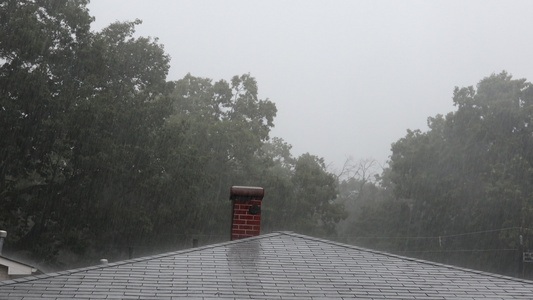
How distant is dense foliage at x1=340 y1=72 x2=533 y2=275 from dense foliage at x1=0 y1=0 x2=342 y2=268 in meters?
11.7

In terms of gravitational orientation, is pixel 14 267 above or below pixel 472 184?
below

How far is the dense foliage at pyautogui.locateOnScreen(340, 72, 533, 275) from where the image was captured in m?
43.8

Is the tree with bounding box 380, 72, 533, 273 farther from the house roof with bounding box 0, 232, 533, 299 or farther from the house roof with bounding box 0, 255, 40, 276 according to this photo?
the house roof with bounding box 0, 232, 533, 299

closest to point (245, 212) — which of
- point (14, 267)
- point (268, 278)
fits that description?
point (268, 278)

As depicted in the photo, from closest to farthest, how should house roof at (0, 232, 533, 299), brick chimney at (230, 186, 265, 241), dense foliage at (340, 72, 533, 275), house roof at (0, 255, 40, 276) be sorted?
house roof at (0, 232, 533, 299) → brick chimney at (230, 186, 265, 241) → house roof at (0, 255, 40, 276) → dense foliage at (340, 72, 533, 275)

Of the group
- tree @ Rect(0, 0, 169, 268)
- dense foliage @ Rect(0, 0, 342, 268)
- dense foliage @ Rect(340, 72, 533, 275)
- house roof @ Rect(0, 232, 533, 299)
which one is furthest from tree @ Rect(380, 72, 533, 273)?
house roof @ Rect(0, 232, 533, 299)

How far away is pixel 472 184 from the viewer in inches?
1879

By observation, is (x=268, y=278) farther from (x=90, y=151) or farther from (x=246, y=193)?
(x=90, y=151)

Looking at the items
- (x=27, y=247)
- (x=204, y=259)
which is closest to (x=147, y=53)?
(x=27, y=247)

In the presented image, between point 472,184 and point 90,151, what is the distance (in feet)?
92.6

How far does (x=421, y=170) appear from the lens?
51.0 m

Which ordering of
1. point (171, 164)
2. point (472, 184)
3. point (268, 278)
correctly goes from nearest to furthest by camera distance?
point (268, 278) → point (171, 164) → point (472, 184)

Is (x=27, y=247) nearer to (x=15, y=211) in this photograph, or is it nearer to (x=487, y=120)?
(x=15, y=211)

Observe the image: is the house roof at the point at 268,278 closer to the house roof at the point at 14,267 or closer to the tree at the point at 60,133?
the house roof at the point at 14,267
